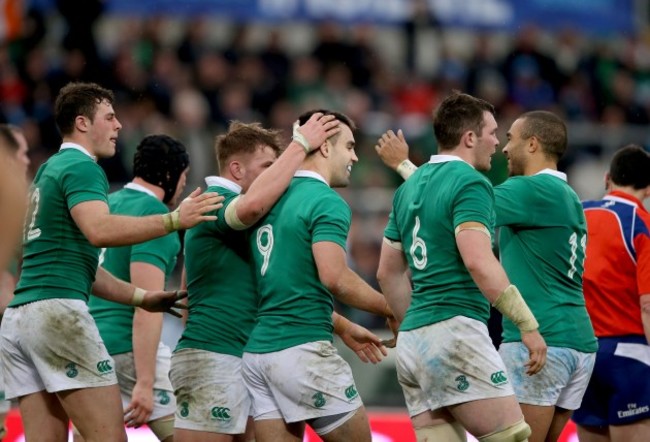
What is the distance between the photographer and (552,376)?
7.46 meters

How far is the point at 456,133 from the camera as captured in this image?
283 inches

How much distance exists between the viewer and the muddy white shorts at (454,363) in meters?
6.74

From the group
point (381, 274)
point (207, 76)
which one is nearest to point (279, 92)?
point (207, 76)

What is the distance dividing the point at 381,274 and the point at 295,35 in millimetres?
12184

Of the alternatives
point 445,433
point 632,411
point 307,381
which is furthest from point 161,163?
point 632,411

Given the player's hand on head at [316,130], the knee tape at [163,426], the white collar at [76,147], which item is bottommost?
the knee tape at [163,426]

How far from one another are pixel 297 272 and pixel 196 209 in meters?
0.66

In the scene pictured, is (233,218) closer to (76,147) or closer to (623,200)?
(76,147)

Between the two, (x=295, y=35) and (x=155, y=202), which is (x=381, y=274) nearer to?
(x=155, y=202)

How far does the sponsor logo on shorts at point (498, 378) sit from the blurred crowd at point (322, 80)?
27.1 feet

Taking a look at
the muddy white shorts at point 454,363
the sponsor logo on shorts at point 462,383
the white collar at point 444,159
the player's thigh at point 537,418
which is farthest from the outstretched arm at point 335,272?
the player's thigh at point 537,418

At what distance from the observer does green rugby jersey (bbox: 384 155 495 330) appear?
22.4 feet

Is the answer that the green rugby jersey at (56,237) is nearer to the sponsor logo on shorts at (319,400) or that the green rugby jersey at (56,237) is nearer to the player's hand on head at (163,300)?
the player's hand on head at (163,300)

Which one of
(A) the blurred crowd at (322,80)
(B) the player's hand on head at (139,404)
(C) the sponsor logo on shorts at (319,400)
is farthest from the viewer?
(A) the blurred crowd at (322,80)
